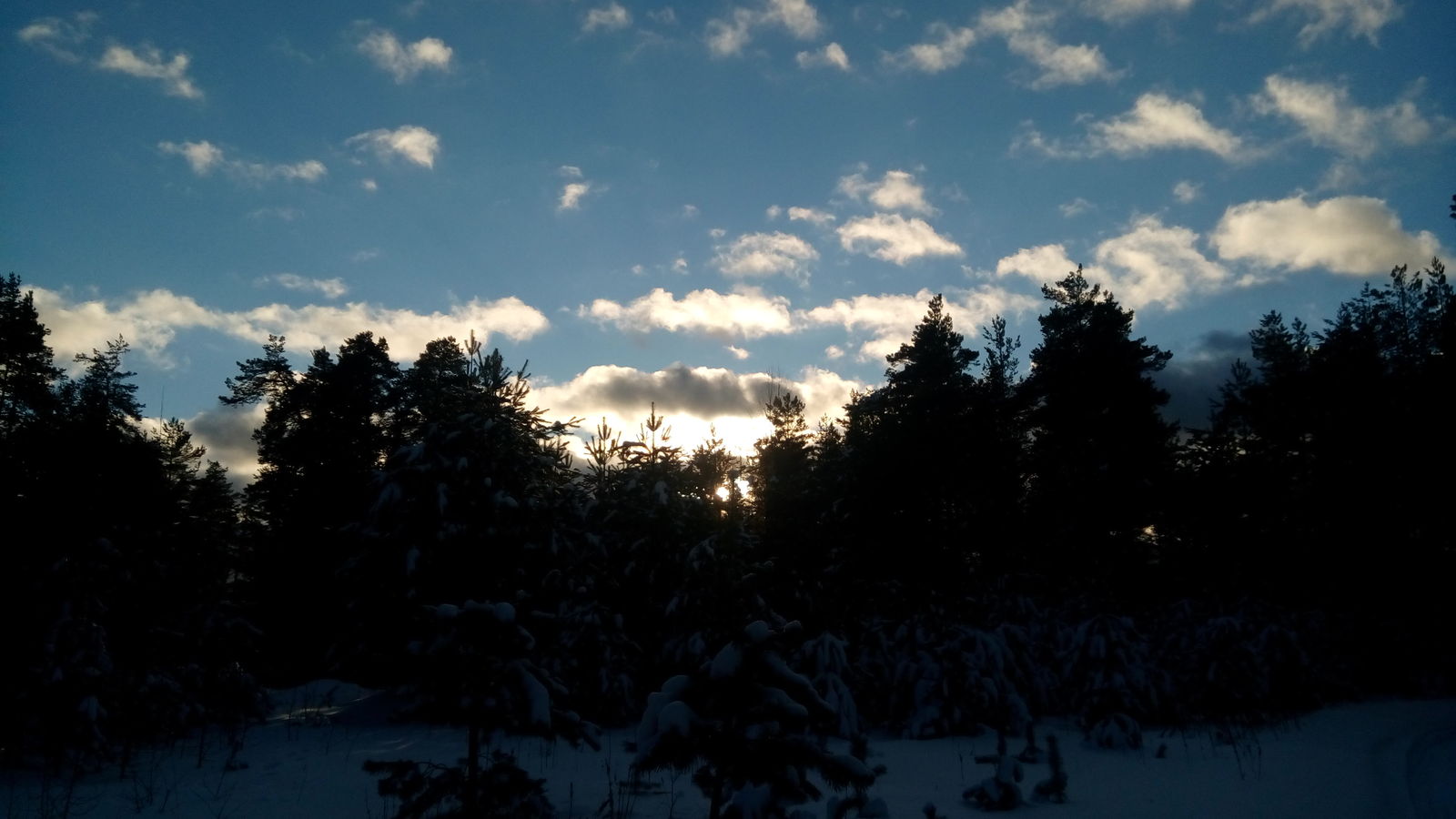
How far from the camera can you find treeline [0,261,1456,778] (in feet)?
39.0

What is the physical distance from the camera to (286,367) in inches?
1220

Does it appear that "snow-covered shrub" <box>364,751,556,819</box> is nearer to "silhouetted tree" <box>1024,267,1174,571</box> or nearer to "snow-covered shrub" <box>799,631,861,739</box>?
"snow-covered shrub" <box>799,631,861,739</box>

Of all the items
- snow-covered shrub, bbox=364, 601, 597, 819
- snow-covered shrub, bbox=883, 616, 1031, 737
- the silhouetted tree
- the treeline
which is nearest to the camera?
snow-covered shrub, bbox=364, 601, 597, 819

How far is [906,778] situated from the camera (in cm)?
1155

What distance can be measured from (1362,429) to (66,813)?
1285 inches

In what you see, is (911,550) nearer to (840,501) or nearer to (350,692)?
(840,501)

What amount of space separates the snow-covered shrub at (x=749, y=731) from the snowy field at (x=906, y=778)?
286 centimetres

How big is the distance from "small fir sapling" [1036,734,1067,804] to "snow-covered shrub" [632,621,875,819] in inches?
209

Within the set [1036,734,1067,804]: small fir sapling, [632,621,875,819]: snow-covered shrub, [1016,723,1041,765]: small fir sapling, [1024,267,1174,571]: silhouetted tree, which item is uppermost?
[1024,267,1174,571]: silhouetted tree

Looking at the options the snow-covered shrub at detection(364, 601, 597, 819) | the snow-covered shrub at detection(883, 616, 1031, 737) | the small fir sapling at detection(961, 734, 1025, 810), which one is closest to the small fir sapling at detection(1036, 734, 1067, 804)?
the small fir sapling at detection(961, 734, 1025, 810)

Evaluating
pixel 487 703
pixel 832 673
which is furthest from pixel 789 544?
pixel 487 703

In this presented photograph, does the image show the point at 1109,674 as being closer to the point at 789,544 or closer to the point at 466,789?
the point at 789,544

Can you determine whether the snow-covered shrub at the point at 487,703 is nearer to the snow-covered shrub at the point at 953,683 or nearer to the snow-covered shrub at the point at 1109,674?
the snow-covered shrub at the point at 953,683

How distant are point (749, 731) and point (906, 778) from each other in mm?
7582
